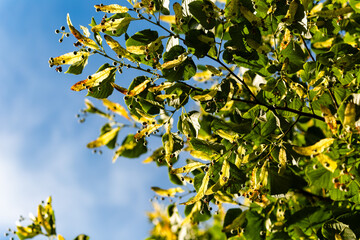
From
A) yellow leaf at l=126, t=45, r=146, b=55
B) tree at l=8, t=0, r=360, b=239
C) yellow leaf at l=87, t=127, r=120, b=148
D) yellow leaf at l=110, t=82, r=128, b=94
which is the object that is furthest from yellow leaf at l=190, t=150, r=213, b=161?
yellow leaf at l=87, t=127, r=120, b=148

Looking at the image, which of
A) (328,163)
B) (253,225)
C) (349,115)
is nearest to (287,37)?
→ (349,115)

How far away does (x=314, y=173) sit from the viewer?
55.6 inches

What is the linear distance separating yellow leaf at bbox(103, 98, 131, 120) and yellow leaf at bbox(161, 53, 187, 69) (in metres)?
0.96

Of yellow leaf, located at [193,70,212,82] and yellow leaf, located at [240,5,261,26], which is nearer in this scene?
yellow leaf, located at [240,5,261,26]

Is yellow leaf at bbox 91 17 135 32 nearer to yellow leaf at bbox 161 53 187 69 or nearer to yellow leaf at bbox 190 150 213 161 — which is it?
yellow leaf at bbox 161 53 187 69

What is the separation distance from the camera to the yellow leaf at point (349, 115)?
112cm

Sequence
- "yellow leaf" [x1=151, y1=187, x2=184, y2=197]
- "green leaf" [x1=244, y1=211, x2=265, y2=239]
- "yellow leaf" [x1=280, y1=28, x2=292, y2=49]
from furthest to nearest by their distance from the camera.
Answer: "yellow leaf" [x1=151, y1=187, x2=184, y2=197] < "green leaf" [x1=244, y1=211, x2=265, y2=239] < "yellow leaf" [x1=280, y1=28, x2=292, y2=49]

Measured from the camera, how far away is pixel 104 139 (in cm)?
229

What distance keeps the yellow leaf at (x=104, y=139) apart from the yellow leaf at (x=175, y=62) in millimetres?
1001

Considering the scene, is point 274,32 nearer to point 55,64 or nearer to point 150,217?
point 55,64

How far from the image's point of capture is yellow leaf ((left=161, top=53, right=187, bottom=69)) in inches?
54.0

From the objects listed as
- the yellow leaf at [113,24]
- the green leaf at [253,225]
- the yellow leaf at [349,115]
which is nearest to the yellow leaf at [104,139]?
the yellow leaf at [113,24]

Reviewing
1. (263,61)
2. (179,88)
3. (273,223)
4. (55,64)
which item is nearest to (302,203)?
(273,223)

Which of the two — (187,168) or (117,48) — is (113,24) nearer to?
(117,48)
